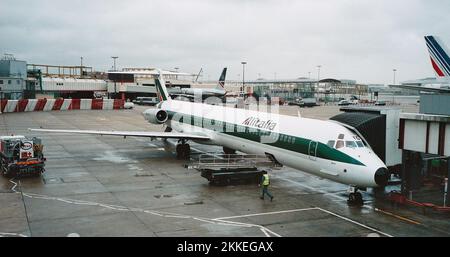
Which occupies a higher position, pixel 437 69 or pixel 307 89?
pixel 307 89

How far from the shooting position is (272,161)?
2205 cm

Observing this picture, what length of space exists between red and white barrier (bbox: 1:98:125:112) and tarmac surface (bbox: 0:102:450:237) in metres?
42.9

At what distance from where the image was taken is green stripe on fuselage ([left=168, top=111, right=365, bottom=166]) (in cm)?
1840

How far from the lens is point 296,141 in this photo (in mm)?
20297

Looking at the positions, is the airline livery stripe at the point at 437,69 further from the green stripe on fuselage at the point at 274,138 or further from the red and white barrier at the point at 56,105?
the red and white barrier at the point at 56,105

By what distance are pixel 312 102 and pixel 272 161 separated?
236 ft

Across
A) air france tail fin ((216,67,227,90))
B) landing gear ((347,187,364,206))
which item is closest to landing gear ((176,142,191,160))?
landing gear ((347,187,364,206))

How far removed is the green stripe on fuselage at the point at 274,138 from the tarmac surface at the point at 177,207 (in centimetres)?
218

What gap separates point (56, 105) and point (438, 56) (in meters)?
59.0

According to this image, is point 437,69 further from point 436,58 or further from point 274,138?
point 274,138

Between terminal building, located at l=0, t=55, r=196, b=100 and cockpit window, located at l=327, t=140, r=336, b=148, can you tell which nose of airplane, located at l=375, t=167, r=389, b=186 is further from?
terminal building, located at l=0, t=55, r=196, b=100

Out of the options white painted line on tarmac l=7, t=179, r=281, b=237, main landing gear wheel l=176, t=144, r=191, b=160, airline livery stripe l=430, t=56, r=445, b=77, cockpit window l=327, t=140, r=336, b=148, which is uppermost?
airline livery stripe l=430, t=56, r=445, b=77

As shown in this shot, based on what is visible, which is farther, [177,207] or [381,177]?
[177,207]

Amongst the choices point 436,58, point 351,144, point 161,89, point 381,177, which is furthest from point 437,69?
point 161,89
